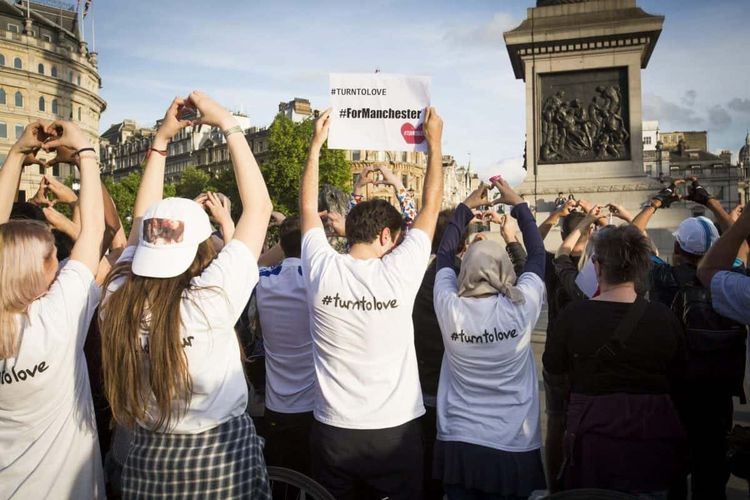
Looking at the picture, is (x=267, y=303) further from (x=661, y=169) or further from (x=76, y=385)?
(x=661, y=169)

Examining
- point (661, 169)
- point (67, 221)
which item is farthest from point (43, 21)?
point (67, 221)

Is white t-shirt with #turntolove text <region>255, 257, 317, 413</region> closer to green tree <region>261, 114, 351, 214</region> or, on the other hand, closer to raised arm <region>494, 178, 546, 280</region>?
raised arm <region>494, 178, 546, 280</region>

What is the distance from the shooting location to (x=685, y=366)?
3184mm

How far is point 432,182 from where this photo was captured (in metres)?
3.30

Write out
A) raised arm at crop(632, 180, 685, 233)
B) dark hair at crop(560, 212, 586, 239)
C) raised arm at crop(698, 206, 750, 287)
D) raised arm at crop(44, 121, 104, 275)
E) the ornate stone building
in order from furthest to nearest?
1. the ornate stone building
2. dark hair at crop(560, 212, 586, 239)
3. raised arm at crop(632, 180, 685, 233)
4. raised arm at crop(698, 206, 750, 287)
5. raised arm at crop(44, 121, 104, 275)

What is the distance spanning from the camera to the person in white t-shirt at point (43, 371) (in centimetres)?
252

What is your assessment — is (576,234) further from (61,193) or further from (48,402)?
(48,402)

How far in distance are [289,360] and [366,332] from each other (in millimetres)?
915

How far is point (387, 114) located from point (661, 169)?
84.8 m

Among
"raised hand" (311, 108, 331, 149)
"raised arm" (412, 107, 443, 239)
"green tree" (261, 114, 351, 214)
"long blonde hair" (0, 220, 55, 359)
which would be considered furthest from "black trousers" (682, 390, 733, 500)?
"green tree" (261, 114, 351, 214)

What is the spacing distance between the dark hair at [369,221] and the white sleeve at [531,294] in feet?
2.51

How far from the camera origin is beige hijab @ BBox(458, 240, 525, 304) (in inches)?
129

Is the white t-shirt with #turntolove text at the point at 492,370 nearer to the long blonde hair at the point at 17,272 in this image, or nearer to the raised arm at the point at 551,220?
the raised arm at the point at 551,220

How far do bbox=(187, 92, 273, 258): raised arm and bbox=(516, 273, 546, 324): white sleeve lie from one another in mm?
1407
